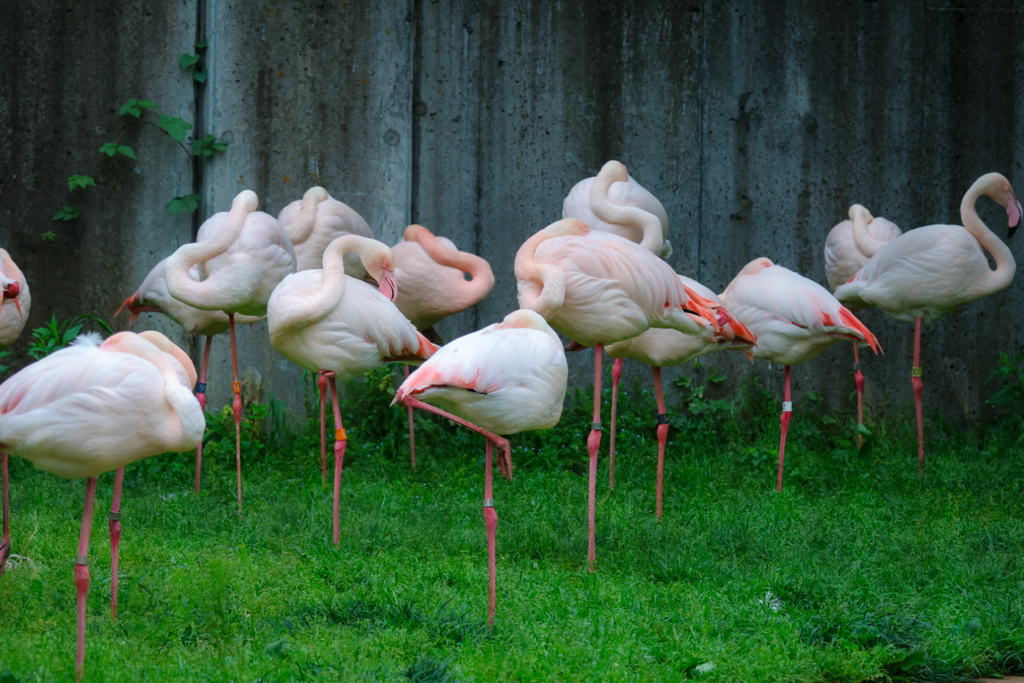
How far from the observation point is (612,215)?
608 centimetres

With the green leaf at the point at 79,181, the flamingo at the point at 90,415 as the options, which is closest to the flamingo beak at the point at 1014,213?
the flamingo at the point at 90,415

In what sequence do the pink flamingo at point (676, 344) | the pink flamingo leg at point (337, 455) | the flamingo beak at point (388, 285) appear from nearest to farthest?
the pink flamingo leg at point (337, 455), the flamingo beak at point (388, 285), the pink flamingo at point (676, 344)

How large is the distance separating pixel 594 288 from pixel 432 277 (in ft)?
6.20

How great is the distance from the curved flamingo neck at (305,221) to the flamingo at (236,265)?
588mm

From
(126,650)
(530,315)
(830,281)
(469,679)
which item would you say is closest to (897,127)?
(830,281)

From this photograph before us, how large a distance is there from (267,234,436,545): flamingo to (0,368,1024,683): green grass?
2.31ft

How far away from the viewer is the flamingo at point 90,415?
324 cm

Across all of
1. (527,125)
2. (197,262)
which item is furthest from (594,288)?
(527,125)

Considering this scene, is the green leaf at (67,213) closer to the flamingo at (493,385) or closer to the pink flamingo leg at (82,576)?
the pink flamingo leg at (82,576)

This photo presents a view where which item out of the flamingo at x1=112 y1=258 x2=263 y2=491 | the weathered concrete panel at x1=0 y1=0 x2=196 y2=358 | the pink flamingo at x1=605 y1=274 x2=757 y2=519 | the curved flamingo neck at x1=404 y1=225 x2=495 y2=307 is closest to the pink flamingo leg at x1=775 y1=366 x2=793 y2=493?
the pink flamingo at x1=605 y1=274 x2=757 y2=519

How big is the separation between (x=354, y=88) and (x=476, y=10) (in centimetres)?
99

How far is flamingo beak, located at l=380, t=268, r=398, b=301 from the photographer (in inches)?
213

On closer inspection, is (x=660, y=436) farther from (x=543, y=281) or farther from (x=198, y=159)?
(x=198, y=159)

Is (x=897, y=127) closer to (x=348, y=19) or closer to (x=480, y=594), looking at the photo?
(x=348, y=19)
